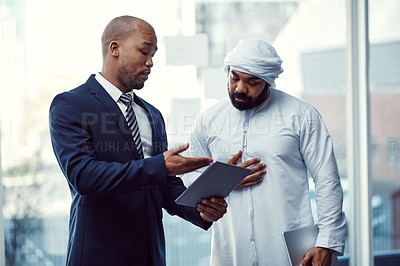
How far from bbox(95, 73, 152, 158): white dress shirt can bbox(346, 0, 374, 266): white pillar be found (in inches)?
65.6

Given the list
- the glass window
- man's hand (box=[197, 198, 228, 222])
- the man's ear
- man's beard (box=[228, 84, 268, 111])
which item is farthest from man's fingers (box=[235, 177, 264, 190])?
the glass window

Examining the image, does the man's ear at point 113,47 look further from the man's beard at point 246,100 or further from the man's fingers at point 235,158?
the man's fingers at point 235,158

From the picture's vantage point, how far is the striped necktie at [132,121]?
171 cm

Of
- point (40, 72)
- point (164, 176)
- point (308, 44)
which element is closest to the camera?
point (164, 176)

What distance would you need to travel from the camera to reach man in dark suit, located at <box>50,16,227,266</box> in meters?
1.49

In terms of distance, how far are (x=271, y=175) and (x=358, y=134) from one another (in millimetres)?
1301

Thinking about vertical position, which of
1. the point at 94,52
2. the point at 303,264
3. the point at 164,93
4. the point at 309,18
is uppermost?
the point at 309,18

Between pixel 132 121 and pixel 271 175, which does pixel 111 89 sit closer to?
pixel 132 121

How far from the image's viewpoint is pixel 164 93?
110 inches

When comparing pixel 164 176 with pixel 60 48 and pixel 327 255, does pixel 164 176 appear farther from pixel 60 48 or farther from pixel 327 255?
pixel 60 48

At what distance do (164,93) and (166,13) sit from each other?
1.62ft

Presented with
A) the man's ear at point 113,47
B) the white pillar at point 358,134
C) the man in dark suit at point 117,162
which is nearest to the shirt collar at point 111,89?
the man in dark suit at point 117,162

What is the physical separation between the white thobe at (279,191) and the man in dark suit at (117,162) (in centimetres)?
21

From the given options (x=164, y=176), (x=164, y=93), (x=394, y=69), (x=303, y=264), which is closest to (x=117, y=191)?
(x=164, y=176)
